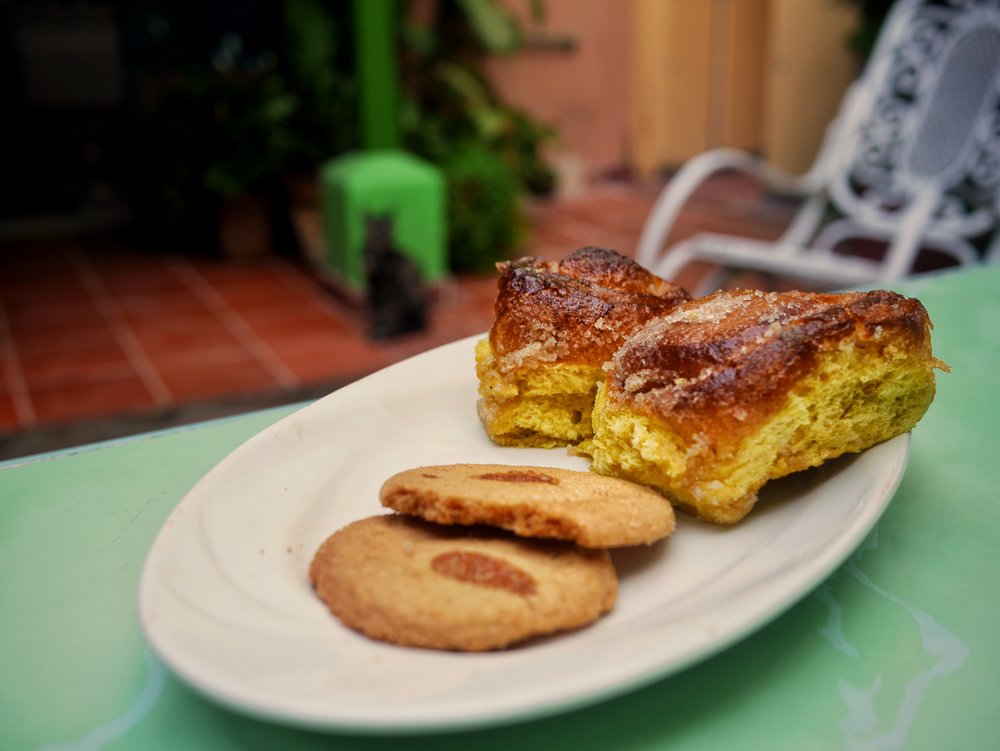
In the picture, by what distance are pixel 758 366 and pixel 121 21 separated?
5.81 m

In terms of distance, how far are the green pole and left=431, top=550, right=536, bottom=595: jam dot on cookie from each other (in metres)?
4.30

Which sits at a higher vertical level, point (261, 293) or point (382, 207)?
point (382, 207)

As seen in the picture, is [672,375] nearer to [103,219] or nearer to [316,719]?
[316,719]

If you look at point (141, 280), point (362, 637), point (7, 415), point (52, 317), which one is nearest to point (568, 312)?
point (362, 637)

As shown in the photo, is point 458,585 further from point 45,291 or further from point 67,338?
point 45,291

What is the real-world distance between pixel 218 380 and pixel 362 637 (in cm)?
339

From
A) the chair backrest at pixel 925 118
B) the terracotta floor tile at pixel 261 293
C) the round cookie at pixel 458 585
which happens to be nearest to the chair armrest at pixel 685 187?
the chair backrest at pixel 925 118

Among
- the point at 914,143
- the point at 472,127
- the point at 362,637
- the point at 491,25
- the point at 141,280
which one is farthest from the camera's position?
the point at 472,127

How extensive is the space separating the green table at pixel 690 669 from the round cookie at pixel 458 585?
0.09 metres

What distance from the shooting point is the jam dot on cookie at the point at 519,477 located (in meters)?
0.85

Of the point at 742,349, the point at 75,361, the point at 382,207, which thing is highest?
the point at 742,349

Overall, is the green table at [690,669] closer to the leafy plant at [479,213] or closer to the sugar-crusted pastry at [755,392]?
the sugar-crusted pastry at [755,392]

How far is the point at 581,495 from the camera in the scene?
814mm

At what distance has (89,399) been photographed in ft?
12.4
